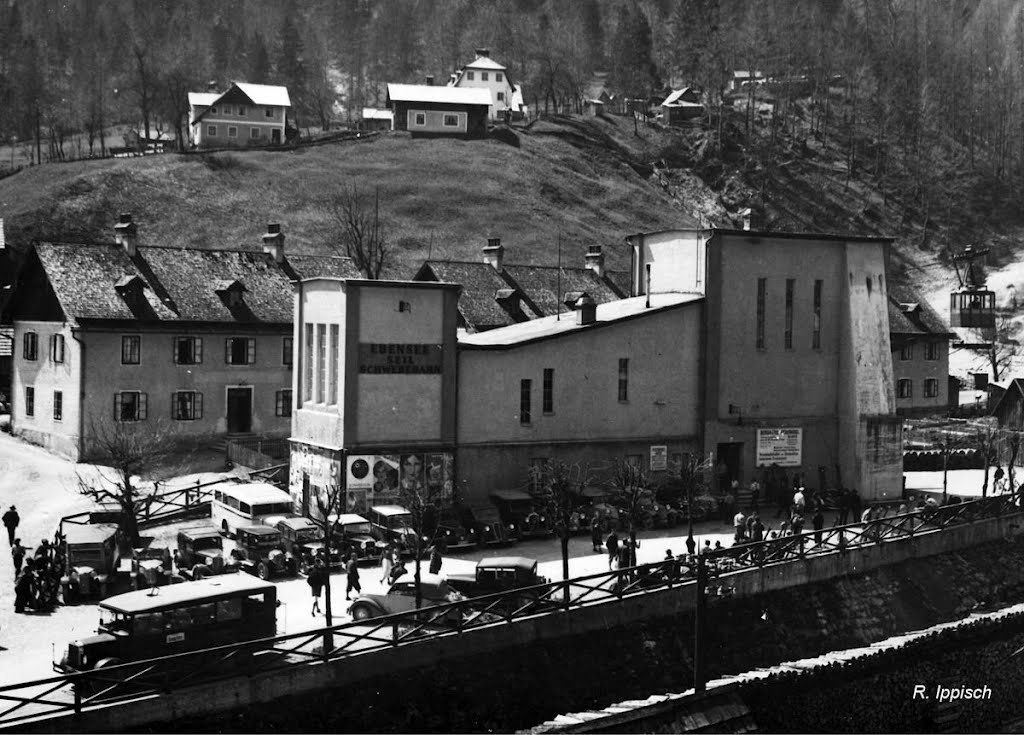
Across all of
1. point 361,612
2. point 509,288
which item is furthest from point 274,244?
point 361,612

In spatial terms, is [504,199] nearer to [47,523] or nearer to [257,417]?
[257,417]

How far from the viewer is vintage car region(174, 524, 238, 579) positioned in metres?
37.5

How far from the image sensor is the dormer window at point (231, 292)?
6294 cm

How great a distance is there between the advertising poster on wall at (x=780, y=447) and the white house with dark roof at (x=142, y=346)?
75.4ft

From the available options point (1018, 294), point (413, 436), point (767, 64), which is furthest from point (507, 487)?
point (767, 64)

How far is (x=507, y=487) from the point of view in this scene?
48.8 m

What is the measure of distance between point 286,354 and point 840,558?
32.4 meters

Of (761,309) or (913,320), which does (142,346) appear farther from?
(913,320)

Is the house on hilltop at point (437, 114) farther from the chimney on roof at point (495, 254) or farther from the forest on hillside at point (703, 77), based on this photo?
the chimney on roof at point (495, 254)

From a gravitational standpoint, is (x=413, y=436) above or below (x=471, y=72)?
below

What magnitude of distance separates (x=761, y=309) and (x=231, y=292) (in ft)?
83.6

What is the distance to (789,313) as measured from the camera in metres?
55.7

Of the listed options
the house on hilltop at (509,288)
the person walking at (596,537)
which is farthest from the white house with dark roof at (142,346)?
the person walking at (596,537)

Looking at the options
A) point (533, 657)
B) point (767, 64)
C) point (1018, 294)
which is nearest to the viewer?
point (533, 657)
